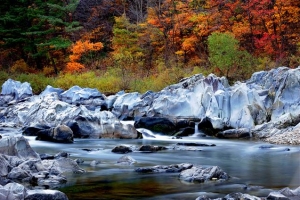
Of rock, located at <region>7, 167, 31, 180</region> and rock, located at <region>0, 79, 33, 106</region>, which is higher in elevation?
rock, located at <region>0, 79, 33, 106</region>

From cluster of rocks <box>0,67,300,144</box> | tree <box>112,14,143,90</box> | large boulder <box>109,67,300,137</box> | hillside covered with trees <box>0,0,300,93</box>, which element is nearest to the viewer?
cluster of rocks <box>0,67,300,144</box>

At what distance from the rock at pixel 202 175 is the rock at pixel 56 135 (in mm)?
7733

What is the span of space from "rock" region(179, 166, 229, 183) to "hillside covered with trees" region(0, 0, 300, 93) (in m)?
19.6

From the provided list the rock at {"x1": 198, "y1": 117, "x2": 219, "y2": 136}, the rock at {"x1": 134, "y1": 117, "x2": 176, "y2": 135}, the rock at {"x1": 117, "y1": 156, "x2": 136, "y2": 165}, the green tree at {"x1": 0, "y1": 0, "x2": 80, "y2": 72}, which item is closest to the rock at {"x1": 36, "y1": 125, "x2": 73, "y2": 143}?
the rock at {"x1": 134, "y1": 117, "x2": 176, "y2": 135}

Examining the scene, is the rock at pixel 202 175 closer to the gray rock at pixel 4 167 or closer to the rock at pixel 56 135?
the gray rock at pixel 4 167

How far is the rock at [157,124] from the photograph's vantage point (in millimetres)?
20547

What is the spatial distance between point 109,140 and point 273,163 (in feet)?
24.5

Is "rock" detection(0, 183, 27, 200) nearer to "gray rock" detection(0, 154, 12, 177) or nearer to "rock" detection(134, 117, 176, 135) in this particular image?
"gray rock" detection(0, 154, 12, 177)

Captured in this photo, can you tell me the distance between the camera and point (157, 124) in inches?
818

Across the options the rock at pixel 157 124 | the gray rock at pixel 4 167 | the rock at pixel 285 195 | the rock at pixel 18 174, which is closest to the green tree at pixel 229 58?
the rock at pixel 157 124

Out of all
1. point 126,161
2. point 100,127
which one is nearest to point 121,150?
point 126,161

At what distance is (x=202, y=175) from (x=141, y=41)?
30.8 m

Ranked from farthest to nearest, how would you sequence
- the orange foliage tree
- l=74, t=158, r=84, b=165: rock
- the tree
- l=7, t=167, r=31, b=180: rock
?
the orange foliage tree → the tree → l=74, t=158, r=84, b=165: rock → l=7, t=167, r=31, b=180: rock

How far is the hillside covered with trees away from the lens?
31.6m
